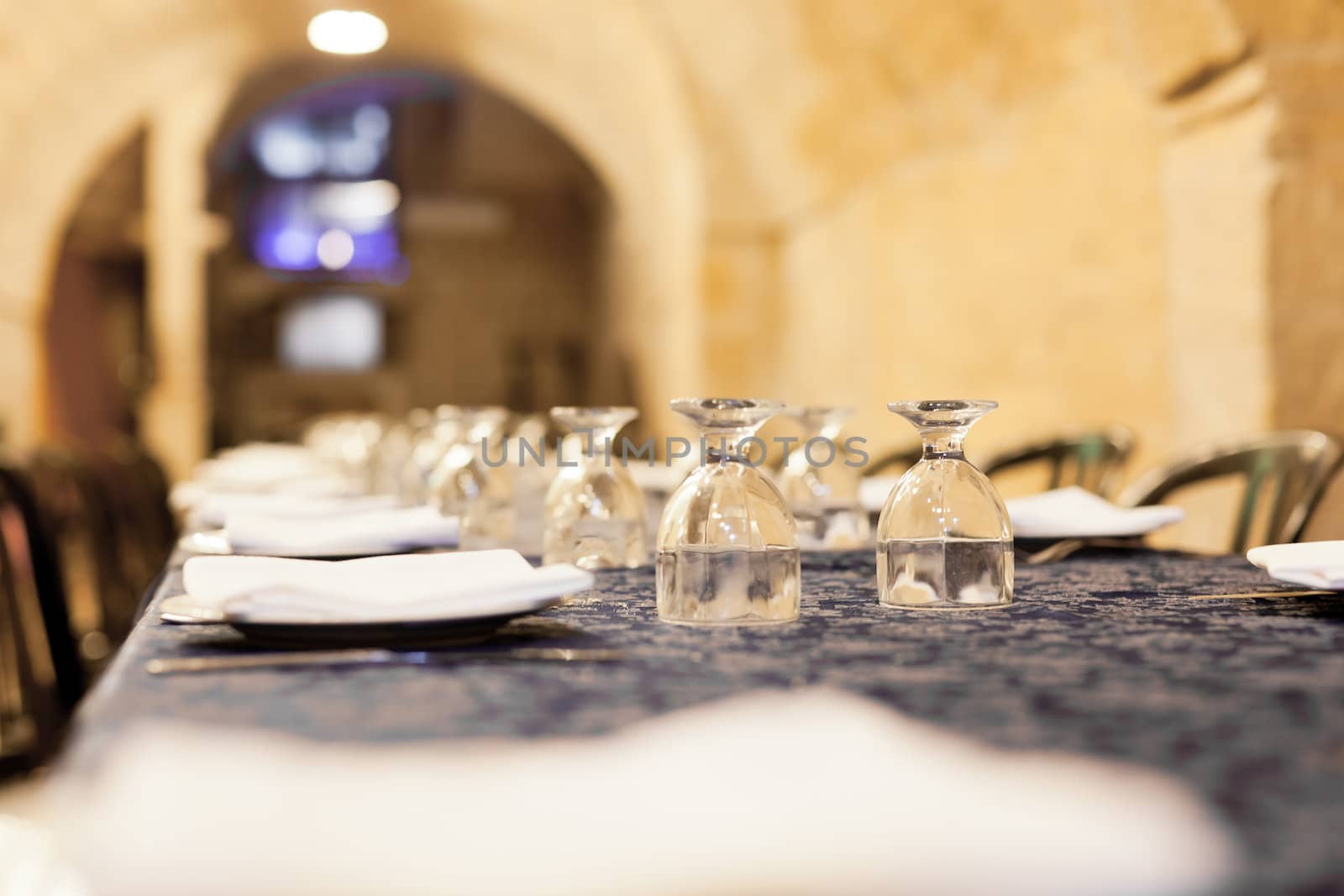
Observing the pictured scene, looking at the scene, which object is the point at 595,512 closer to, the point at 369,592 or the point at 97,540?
the point at 369,592

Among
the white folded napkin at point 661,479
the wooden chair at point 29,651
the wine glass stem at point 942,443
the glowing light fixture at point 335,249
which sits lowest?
the wooden chair at point 29,651

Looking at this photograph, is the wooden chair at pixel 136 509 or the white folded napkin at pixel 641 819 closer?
the white folded napkin at pixel 641 819

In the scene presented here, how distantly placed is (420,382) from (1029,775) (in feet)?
53.7

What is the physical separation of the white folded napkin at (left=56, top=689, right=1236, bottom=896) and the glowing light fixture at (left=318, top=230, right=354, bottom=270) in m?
16.0

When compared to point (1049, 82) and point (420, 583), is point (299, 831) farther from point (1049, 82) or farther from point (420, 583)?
point (1049, 82)

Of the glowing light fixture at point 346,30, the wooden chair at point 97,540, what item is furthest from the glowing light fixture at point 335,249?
the wooden chair at point 97,540

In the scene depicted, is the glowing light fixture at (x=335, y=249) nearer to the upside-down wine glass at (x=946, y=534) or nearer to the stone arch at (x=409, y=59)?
the stone arch at (x=409, y=59)

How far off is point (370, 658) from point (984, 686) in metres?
0.40

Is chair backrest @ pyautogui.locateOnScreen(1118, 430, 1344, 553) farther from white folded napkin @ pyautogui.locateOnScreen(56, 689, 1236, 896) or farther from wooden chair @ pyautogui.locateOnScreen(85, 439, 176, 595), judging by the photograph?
wooden chair @ pyautogui.locateOnScreen(85, 439, 176, 595)

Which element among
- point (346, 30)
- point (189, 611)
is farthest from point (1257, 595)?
point (346, 30)

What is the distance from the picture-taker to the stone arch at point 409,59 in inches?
280

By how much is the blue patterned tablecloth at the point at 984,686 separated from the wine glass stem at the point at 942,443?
14 centimetres

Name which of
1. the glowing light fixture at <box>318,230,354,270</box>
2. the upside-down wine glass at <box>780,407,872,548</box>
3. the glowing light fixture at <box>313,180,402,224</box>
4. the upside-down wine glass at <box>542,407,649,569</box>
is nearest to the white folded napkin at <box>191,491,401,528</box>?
the upside-down wine glass at <box>542,407,649,569</box>

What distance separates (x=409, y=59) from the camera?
30.3ft
